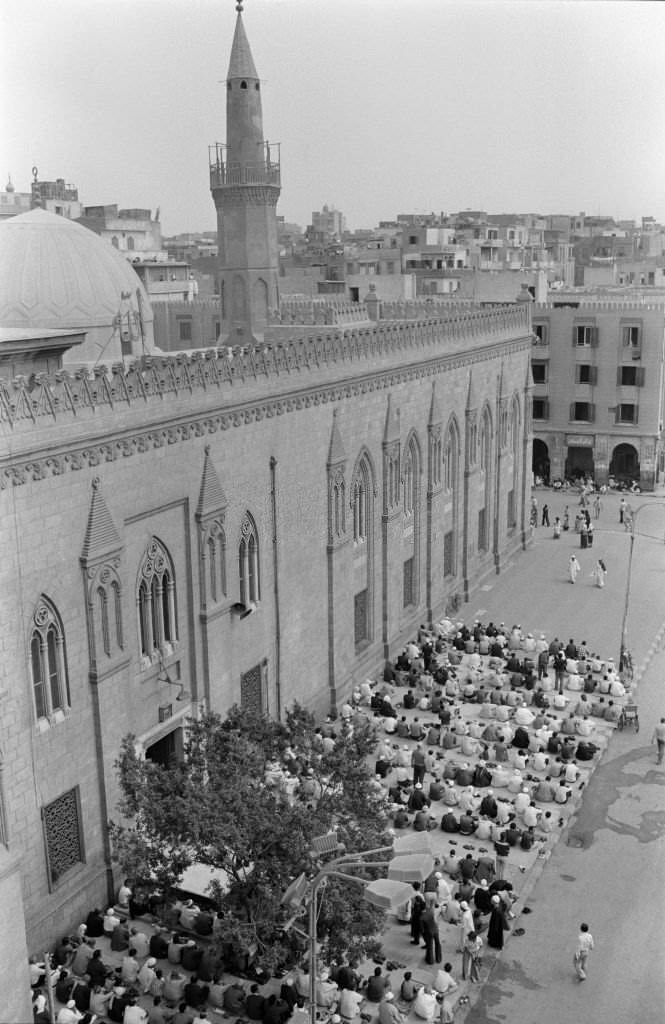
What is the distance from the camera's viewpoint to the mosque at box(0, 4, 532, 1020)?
18672 mm

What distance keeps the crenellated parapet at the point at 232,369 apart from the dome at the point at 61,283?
3325 millimetres

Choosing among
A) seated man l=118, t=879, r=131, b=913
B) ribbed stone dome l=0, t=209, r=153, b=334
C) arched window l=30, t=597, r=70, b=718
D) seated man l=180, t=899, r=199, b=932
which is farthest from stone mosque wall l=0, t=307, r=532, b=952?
ribbed stone dome l=0, t=209, r=153, b=334

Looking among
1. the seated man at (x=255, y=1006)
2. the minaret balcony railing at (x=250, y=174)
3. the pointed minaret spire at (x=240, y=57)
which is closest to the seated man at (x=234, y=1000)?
the seated man at (x=255, y=1006)

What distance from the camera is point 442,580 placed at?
128 ft

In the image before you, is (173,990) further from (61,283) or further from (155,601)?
(61,283)

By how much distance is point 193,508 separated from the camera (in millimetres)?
23328

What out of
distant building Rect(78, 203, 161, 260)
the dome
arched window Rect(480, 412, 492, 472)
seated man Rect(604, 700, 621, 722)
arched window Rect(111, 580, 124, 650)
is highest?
distant building Rect(78, 203, 161, 260)

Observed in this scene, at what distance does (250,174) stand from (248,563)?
18816 mm

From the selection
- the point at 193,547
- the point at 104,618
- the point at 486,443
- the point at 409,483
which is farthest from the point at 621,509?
the point at 104,618

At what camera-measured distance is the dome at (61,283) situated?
26.4 metres

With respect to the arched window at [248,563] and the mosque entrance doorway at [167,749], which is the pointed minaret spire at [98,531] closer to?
the mosque entrance doorway at [167,749]

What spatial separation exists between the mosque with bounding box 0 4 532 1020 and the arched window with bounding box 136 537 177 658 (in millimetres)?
45

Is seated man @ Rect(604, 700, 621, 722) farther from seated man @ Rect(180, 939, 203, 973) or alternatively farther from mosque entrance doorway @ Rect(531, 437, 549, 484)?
mosque entrance doorway @ Rect(531, 437, 549, 484)

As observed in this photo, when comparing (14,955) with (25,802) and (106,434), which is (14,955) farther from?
(106,434)
